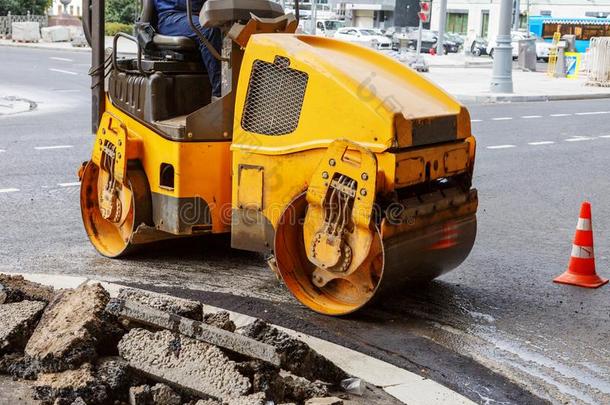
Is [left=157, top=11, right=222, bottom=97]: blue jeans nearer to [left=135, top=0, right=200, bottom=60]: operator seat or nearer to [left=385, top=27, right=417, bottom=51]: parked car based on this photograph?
[left=135, top=0, right=200, bottom=60]: operator seat

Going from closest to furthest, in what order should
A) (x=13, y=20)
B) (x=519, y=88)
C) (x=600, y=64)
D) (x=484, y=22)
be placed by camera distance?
(x=519, y=88) → (x=600, y=64) → (x=13, y=20) → (x=484, y=22)

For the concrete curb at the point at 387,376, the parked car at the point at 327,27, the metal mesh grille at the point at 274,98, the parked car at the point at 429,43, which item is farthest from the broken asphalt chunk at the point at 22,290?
the parked car at the point at 327,27

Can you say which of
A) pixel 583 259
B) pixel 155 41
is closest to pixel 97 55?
pixel 155 41

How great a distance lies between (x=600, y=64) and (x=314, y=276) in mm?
26479

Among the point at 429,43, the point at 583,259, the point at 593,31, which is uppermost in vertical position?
the point at 593,31

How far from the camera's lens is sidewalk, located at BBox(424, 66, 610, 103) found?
23.2 metres

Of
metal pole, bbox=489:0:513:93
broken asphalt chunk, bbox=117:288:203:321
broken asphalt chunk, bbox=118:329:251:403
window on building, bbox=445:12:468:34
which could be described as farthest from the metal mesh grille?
window on building, bbox=445:12:468:34

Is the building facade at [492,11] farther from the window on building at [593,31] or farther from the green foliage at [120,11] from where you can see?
the green foliage at [120,11]

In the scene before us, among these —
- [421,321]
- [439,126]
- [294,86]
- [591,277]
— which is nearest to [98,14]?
[294,86]

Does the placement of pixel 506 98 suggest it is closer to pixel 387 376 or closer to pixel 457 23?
pixel 387 376

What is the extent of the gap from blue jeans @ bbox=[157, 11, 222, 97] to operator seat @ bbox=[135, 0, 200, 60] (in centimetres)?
6

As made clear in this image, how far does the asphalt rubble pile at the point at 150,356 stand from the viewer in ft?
13.4

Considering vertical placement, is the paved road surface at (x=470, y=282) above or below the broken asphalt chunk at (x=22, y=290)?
below

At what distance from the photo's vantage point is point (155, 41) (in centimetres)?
680
